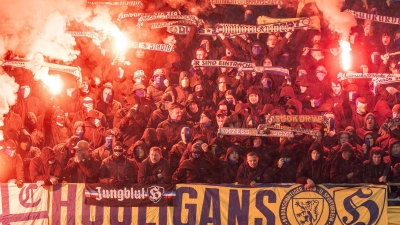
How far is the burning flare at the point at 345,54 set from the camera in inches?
486

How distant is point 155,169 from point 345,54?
429cm

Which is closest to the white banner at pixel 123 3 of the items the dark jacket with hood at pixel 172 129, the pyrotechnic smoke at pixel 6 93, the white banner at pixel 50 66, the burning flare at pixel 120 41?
the burning flare at pixel 120 41

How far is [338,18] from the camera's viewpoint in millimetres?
12719

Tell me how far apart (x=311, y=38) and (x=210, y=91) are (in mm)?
2202

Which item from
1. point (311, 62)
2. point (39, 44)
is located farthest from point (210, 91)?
point (39, 44)

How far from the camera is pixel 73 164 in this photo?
37.3 ft

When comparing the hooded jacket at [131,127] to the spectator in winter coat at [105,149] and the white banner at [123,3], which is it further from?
the white banner at [123,3]

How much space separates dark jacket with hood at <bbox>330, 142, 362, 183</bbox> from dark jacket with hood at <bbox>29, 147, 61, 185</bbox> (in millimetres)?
4659

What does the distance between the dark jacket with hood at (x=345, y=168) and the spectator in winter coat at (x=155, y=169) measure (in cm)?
275

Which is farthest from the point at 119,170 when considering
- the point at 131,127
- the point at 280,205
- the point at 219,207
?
the point at 280,205

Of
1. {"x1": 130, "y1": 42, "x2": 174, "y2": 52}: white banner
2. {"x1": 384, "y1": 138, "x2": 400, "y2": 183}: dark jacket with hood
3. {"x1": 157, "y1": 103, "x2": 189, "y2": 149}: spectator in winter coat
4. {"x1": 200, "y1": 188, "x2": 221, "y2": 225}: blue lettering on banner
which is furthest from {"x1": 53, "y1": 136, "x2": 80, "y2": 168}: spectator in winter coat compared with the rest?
{"x1": 384, "y1": 138, "x2": 400, "y2": 183}: dark jacket with hood

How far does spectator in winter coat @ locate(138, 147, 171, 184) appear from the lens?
1092 cm

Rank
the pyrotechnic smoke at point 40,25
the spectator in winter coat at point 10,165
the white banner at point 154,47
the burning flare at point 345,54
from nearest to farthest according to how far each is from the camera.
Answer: the spectator in winter coat at point 10,165, the burning flare at point 345,54, the white banner at point 154,47, the pyrotechnic smoke at point 40,25

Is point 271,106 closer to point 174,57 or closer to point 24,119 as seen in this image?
point 174,57
